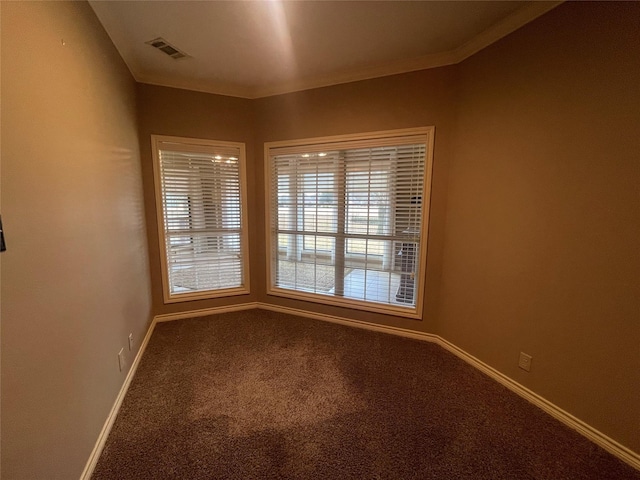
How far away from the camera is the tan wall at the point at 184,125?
262 cm

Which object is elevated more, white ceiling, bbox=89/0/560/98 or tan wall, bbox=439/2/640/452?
white ceiling, bbox=89/0/560/98

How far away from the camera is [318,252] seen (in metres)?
2.99

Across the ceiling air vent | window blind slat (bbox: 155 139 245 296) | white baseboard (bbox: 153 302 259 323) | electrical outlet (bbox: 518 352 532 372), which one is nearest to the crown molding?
the ceiling air vent

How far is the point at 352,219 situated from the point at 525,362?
70.0 inches

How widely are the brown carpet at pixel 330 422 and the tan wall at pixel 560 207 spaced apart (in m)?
0.34

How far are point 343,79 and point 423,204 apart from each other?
1420mm

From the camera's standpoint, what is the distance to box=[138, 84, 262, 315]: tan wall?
262 centimetres

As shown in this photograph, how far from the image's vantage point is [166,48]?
2121mm

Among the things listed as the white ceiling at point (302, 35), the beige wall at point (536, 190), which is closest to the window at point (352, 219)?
the beige wall at point (536, 190)

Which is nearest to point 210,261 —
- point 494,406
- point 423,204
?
point 423,204

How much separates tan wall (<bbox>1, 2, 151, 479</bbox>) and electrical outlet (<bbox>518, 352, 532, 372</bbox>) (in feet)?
8.57

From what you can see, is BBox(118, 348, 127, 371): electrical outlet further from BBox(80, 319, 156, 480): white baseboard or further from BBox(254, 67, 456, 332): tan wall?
BBox(254, 67, 456, 332): tan wall

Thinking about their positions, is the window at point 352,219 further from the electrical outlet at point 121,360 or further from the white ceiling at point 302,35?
the electrical outlet at point 121,360

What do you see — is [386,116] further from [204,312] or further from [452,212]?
[204,312]
